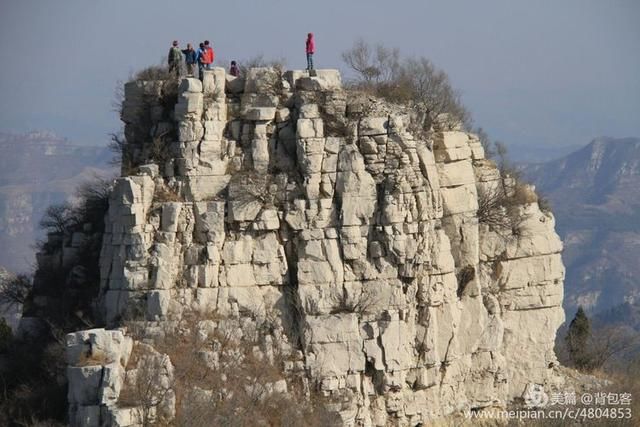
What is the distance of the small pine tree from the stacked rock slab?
1053cm

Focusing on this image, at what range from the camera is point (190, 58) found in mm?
44250

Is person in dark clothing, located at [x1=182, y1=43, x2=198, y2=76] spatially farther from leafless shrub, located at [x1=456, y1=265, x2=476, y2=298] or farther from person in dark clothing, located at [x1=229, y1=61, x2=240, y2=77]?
leafless shrub, located at [x1=456, y1=265, x2=476, y2=298]

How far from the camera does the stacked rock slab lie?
40.6m

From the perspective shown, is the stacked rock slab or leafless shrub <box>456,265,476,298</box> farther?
leafless shrub <box>456,265,476,298</box>

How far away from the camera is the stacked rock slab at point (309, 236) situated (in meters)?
40.6

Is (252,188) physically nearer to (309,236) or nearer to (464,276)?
(309,236)

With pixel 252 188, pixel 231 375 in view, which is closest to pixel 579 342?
pixel 252 188

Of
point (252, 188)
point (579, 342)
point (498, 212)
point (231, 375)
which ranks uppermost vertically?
point (252, 188)

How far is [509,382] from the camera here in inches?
1789

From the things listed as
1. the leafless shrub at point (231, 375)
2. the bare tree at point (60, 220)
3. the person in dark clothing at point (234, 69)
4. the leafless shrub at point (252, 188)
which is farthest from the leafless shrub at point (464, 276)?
the bare tree at point (60, 220)

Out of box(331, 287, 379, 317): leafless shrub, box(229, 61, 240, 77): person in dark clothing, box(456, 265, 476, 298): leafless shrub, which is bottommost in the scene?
box(331, 287, 379, 317): leafless shrub

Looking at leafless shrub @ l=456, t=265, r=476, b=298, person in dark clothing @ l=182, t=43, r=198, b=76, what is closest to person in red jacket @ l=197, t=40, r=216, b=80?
person in dark clothing @ l=182, t=43, r=198, b=76

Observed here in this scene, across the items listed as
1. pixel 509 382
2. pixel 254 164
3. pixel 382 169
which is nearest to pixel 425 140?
pixel 382 169

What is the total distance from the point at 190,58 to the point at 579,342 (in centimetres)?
1995
